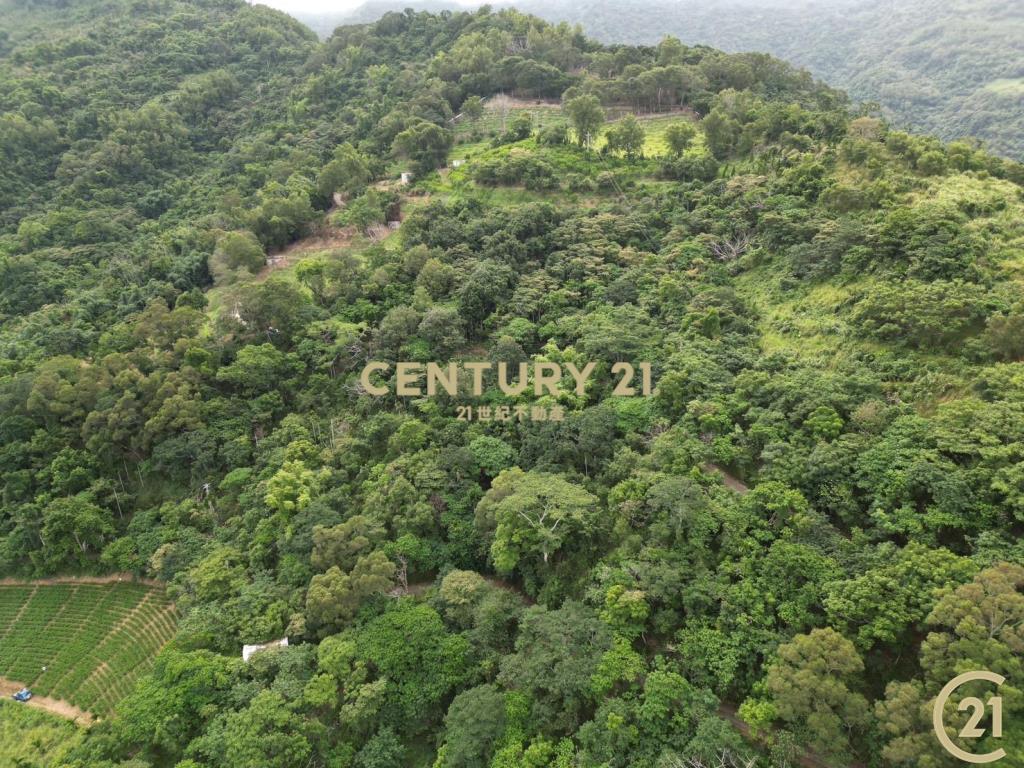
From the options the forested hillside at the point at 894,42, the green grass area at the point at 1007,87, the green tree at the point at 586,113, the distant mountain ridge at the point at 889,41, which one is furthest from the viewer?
the distant mountain ridge at the point at 889,41

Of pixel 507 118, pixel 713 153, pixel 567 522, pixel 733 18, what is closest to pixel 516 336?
pixel 567 522

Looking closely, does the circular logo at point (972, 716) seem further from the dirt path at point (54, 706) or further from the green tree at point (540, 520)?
the dirt path at point (54, 706)

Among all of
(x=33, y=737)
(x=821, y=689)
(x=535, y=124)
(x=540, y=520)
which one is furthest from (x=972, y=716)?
(x=535, y=124)

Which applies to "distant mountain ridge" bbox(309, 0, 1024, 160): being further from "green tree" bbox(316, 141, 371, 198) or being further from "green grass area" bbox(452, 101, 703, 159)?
"green tree" bbox(316, 141, 371, 198)

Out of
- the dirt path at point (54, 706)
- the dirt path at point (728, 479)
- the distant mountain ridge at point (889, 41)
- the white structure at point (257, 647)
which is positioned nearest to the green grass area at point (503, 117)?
the distant mountain ridge at point (889, 41)

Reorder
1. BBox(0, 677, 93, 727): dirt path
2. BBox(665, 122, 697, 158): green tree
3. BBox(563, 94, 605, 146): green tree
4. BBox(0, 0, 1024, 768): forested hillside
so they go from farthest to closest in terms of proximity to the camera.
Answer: BBox(563, 94, 605, 146): green tree < BBox(665, 122, 697, 158): green tree < BBox(0, 677, 93, 727): dirt path < BBox(0, 0, 1024, 768): forested hillside

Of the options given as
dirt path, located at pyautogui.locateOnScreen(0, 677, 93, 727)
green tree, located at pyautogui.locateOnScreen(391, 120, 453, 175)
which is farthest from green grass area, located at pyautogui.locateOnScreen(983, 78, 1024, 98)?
dirt path, located at pyautogui.locateOnScreen(0, 677, 93, 727)
